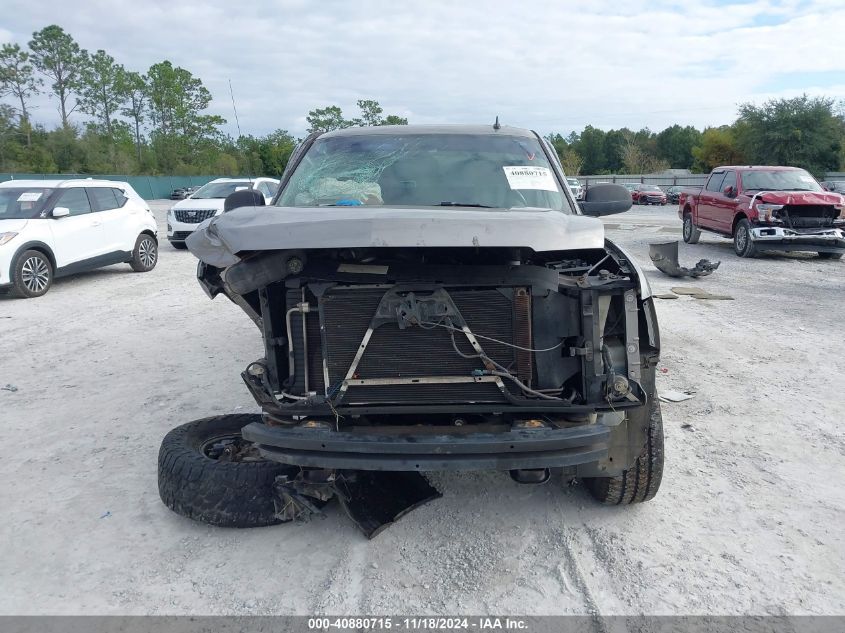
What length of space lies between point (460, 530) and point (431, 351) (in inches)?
38.3

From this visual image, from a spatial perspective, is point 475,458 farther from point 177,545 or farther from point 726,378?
point 726,378

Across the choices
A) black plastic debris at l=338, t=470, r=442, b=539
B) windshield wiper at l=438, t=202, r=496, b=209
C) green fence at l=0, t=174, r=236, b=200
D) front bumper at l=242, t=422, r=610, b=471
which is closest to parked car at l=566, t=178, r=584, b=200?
windshield wiper at l=438, t=202, r=496, b=209

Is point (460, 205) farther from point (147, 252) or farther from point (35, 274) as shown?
point (147, 252)

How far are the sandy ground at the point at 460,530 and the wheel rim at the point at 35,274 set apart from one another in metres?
4.57

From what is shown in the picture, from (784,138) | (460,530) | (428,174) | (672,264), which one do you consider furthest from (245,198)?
(784,138)

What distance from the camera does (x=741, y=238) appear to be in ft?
43.9

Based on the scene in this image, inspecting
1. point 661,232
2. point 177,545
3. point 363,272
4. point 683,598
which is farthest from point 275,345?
point 661,232

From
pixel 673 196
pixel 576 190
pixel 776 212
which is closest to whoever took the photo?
pixel 776 212

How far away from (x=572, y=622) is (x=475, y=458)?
2.43 feet

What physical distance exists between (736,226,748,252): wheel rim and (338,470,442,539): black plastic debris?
12.0 meters

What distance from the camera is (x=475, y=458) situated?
278 cm

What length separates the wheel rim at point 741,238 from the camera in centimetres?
1319

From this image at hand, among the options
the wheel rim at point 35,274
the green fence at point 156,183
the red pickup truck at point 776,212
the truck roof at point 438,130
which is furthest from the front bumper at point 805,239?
the green fence at point 156,183

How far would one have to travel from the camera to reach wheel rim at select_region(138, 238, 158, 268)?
1216 cm
